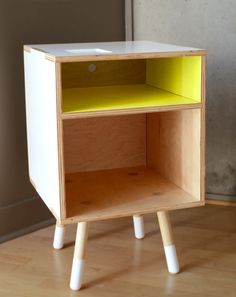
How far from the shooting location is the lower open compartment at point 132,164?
1493mm

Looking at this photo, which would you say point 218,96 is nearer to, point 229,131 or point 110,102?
point 229,131

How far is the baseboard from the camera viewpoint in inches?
72.2

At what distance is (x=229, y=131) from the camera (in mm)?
2076

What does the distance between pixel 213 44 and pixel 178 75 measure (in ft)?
1.70

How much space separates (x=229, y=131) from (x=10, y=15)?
2.88 feet

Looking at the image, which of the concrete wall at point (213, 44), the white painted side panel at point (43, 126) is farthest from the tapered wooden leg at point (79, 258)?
the concrete wall at point (213, 44)

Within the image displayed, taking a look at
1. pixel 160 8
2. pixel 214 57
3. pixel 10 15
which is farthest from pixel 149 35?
pixel 10 15

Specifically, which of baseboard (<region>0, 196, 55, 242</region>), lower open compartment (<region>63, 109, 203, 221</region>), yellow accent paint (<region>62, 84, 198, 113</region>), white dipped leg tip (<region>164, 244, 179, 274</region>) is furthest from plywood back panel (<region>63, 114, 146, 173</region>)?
white dipped leg tip (<region>164, 244, 179, 274</region>)

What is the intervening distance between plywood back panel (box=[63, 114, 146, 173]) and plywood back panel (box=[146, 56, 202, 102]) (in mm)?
155

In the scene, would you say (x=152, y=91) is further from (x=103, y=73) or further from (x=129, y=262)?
(x=129, y=262)

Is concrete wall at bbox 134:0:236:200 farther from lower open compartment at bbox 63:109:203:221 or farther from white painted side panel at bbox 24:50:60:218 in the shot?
white painted side panel at bbox 24:50:60:218

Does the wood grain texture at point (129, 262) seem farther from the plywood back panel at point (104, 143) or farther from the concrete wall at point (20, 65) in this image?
the plywood back panel at point (104, 143)

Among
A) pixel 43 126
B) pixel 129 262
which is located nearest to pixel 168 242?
pixel 129 262

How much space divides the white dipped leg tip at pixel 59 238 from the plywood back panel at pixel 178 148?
1.15ft
